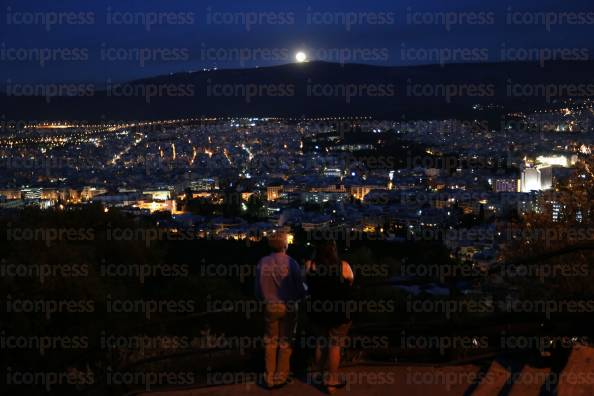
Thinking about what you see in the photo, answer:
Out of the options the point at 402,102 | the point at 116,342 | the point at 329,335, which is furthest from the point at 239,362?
the point at 402,102

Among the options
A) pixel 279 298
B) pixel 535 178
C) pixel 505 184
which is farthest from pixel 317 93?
pixel 279 298

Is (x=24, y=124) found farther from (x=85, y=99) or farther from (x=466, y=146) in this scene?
(x=466, y=146)

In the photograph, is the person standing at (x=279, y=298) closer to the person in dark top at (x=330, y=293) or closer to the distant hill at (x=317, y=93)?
the person in dark top at (x=330, y=293)

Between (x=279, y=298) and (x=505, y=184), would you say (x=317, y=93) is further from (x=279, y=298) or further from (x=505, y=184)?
(x=279, y=298)

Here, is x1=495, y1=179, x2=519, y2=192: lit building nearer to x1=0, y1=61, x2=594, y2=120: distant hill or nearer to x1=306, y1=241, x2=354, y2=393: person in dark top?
x1=0, y1=61, x2=594, y2=120: distant hill

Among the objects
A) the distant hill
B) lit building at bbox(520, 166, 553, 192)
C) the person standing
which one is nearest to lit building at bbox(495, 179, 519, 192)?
lit building at bbox(520, 166, 553, 192)
